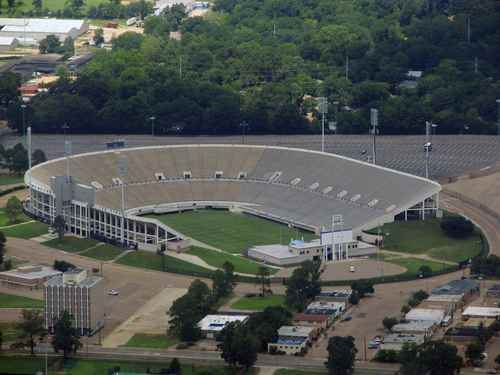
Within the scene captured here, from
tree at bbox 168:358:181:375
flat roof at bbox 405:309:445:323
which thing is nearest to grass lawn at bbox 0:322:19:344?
tree at bbox 168:358:181:375

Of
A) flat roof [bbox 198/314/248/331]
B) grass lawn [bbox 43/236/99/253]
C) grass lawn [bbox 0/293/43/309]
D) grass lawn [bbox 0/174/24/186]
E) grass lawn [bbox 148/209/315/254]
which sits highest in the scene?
grass lawn [bbox 0/174/24/186]

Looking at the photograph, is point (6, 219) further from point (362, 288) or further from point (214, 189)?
point (362, 288)

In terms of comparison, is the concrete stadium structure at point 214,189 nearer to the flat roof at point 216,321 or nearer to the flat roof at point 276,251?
the flat roof at point 276,251

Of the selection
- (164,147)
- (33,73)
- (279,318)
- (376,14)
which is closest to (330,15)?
(376,14)

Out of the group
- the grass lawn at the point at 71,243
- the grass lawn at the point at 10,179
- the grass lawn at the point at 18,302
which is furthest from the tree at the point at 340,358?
the grass lawn at the point at 10,179

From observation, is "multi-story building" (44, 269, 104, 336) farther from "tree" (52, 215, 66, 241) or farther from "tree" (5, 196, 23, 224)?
"tree" (5, 196, 23, 224)

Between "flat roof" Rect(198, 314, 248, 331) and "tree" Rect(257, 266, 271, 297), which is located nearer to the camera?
"flat roof" Rect(198, 314, 248, 331)

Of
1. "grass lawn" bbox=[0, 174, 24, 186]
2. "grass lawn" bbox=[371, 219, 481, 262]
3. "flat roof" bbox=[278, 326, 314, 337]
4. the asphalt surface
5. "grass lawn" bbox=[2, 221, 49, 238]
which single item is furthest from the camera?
the asphalt surface
